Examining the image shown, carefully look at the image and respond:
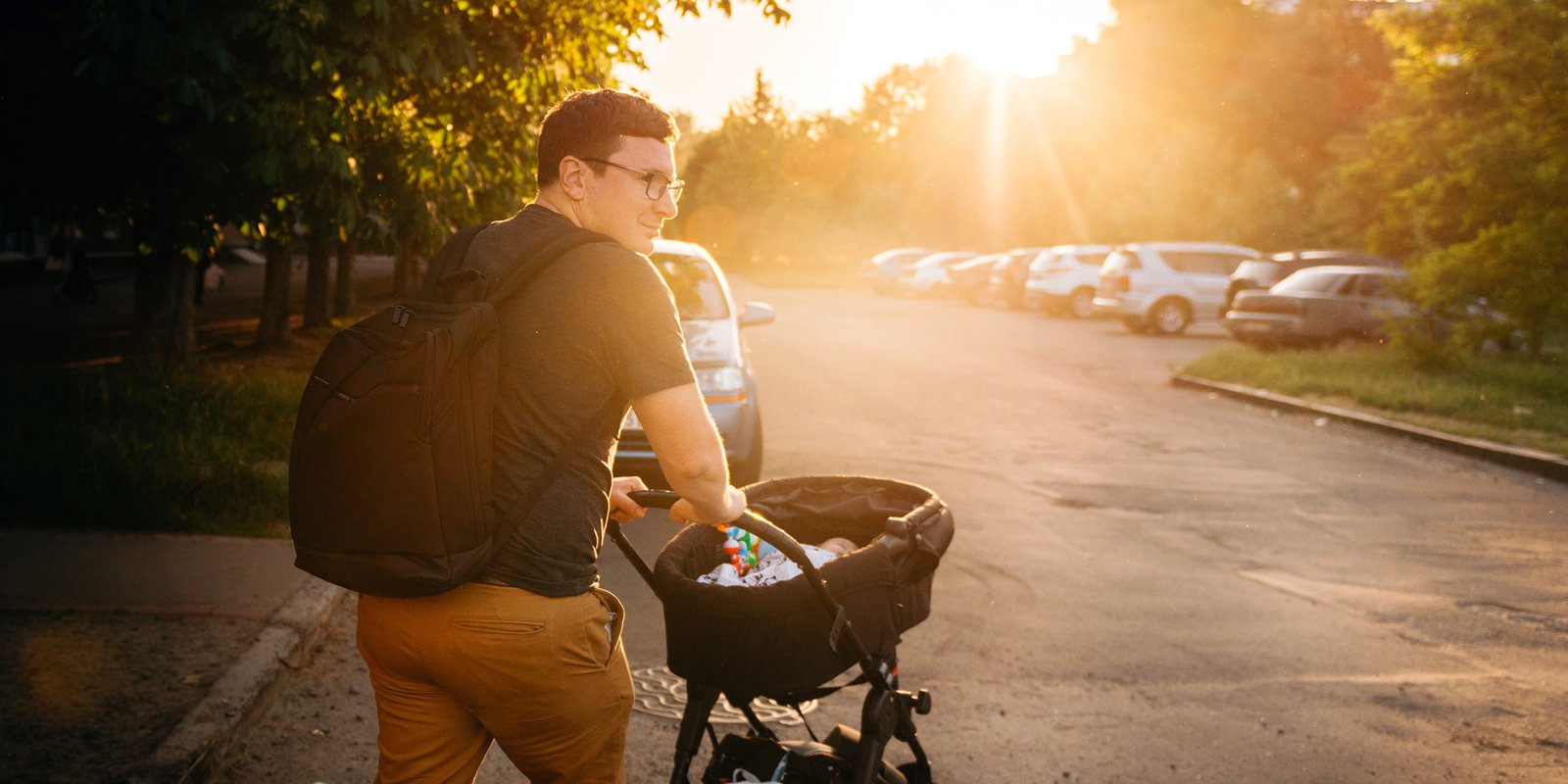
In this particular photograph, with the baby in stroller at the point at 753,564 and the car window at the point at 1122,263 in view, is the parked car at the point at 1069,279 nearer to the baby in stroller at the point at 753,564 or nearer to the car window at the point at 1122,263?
the car window at the point at 1122,263

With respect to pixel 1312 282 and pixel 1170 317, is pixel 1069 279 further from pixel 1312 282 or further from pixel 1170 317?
pixel 1312 282

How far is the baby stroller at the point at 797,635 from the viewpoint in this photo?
9.20ft

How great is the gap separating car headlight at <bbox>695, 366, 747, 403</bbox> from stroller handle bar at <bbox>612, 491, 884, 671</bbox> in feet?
18.2

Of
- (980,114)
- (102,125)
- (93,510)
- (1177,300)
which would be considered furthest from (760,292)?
(93,510)

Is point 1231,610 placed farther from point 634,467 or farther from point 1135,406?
point 1135,406

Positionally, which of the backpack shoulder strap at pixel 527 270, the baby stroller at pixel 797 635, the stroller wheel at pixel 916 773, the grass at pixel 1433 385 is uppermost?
the backpack shoulder strap at pixel 527 270

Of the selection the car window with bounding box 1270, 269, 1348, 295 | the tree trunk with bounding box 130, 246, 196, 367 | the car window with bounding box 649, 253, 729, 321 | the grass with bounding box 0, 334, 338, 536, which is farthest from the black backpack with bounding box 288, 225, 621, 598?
the car window with bounding box 1270, 269, 1348, 295

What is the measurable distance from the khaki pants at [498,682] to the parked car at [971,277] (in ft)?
106

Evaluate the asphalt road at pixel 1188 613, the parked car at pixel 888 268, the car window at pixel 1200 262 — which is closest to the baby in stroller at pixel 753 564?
the asphalt road at pixel 1188 613

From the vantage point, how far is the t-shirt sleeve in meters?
2.23

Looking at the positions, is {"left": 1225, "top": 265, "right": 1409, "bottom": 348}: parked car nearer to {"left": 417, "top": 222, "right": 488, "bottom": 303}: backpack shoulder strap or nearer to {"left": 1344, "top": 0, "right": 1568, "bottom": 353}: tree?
{"left": 1344, "top": 0, "right": 1568, "bottom": 353}: tree

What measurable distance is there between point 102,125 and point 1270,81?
142 ft

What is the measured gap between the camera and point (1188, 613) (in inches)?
245

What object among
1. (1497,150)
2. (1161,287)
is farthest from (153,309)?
(1161,287)
